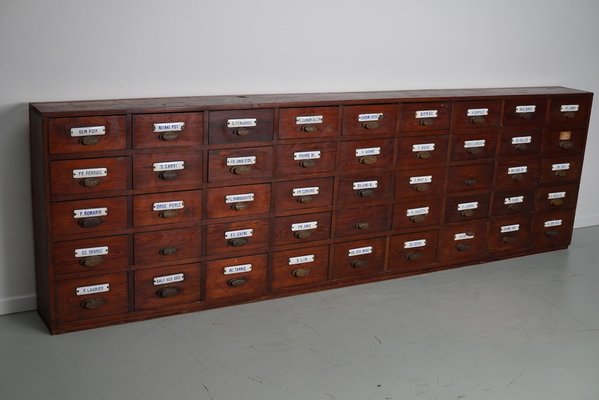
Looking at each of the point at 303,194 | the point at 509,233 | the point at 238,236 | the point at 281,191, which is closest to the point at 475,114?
the point at 509,233

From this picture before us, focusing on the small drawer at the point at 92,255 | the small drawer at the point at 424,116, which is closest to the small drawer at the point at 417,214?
the small drawer at the point at 424,116

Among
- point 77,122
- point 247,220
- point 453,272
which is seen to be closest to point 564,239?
point 453,272

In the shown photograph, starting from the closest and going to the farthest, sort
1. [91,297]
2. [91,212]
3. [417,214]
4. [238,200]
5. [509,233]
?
[91,212] → [91,297] → [238,200] → [417,214] → [509,233]

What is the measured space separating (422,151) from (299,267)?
998mm

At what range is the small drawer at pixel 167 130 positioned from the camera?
3.95 meters

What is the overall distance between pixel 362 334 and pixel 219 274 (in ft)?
2.66

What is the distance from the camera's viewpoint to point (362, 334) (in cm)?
413

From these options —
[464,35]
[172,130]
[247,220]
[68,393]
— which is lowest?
[68,393]

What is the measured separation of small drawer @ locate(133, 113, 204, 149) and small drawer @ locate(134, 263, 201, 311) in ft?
2.09

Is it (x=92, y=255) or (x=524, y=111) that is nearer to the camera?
(x=92, y=255)

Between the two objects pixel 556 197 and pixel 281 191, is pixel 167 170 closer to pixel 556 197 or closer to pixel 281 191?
pixel 281 191

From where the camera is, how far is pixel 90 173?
3867 mm

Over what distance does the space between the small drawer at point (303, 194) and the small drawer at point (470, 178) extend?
0.86 meters

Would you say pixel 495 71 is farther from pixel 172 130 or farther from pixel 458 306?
pixel 172 130
